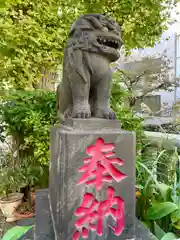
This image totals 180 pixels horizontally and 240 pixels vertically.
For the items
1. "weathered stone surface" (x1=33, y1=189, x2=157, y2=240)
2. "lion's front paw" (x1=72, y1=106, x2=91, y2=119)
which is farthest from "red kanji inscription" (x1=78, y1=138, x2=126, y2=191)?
"weathered stone surface" (x1=33, y1=189, x2=157, y2=240)

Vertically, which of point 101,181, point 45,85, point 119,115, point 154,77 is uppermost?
point 154,77

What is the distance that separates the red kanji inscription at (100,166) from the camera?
0.97 metres

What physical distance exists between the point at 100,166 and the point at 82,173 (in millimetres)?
99

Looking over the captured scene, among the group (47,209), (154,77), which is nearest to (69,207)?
(47,209)

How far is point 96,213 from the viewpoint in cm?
99

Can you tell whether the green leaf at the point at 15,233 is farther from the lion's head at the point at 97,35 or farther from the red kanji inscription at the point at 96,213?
the lion's head at the point at 97,35

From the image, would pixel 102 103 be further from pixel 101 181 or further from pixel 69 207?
pixel 69 207

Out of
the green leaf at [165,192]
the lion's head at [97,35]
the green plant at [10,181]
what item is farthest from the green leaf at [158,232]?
the green plant at [10,181]

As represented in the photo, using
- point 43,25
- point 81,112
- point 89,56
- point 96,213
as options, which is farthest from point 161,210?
point 43,25

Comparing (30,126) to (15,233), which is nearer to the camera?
(15,233)

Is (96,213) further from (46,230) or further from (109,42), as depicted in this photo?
(109,42)

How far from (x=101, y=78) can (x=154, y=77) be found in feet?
15.1

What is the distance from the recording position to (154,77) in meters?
5.38

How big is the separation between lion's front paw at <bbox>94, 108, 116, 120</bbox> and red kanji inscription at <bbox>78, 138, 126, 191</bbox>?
186 millimetres
